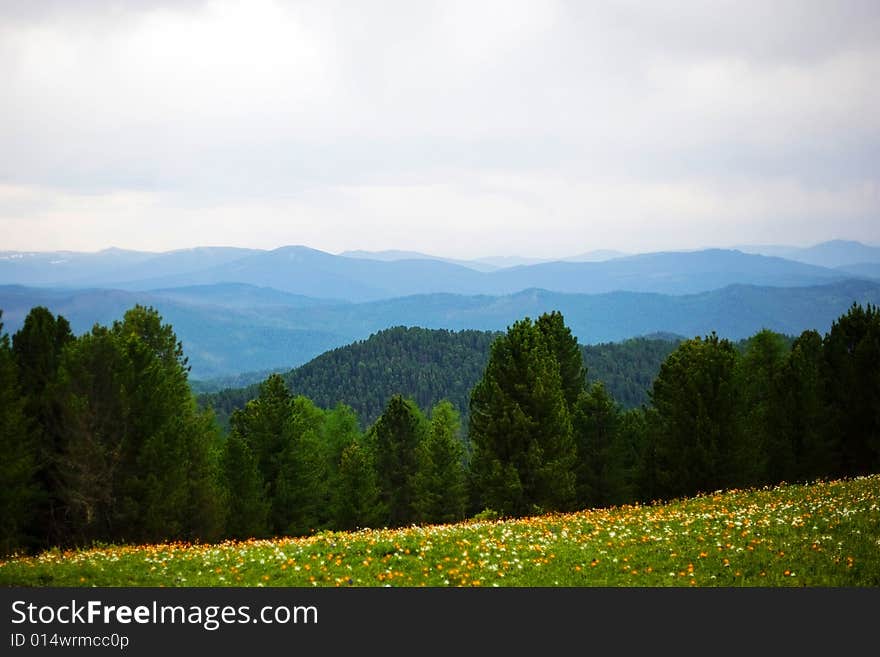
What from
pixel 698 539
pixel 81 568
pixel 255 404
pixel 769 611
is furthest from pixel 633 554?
pixel 255 404

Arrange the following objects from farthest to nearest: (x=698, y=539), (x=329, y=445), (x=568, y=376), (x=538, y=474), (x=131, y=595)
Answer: (x=329, y=445) → (x=568, y=376) → (x=538, y=474) → (x=698, y=539) → (x=131, y=595)

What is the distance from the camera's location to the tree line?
26516 millimetres

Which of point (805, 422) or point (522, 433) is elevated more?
point (522, 433)

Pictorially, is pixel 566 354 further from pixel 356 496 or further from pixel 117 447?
pixel 117 447

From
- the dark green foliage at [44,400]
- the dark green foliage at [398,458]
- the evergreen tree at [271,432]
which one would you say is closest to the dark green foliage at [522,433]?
the evergreen tree at [271,432]

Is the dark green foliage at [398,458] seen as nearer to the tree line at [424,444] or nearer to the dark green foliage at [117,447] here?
the tree line at [424,444]

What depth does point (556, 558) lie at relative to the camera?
14.1 metres

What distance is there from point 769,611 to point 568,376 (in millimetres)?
32650

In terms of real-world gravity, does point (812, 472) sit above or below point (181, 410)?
below

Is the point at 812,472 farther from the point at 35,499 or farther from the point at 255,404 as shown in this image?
the point at 35,499

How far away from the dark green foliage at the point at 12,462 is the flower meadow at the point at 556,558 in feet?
A: 28.4

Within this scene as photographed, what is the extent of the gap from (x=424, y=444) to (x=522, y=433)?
801 inches

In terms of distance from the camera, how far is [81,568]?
543 inches

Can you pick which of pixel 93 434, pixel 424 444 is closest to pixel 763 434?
pixel 424 444
